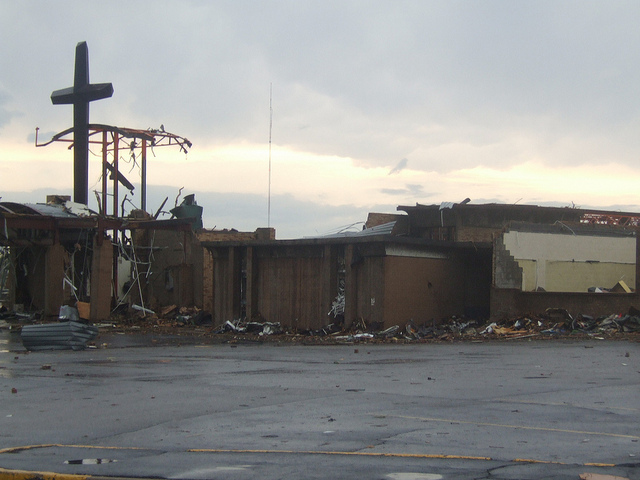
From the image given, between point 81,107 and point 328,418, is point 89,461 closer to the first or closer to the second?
point 328,418

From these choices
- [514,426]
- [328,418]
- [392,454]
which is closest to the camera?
[392,454]

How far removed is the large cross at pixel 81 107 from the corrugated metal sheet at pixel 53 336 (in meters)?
25.3

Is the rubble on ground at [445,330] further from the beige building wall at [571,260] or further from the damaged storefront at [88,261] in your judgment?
the damaged storefront at [88,261]

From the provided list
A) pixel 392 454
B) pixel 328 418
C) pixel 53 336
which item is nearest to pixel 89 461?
pixel 392 454

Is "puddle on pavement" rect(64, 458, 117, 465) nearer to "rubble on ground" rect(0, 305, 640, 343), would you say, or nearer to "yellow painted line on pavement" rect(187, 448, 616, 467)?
"yellow painted line on pavement" rect(187, 448, 616, 467)

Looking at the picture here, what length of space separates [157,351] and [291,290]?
9.46 metres

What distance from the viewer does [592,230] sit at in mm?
29141

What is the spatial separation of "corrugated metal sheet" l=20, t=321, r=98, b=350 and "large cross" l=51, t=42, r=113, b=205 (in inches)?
998

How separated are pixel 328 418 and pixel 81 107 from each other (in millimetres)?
38796

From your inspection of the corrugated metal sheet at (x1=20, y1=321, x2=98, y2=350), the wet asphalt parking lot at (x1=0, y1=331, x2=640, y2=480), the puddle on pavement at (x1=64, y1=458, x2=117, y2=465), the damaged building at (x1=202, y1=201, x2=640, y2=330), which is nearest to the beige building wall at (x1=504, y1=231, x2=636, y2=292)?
the damaged building at (x1=202, y1=201, x2=640, y2=330)

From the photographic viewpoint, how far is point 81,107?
4369 cm

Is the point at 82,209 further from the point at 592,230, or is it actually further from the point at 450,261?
the point at 592,230

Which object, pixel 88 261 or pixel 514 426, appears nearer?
pixel 514 426

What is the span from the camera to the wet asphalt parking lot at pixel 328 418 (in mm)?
5992
